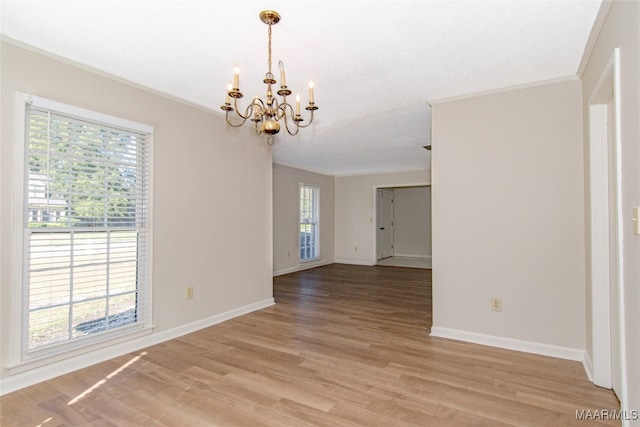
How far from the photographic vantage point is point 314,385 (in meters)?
2.28

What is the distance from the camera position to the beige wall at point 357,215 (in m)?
8.25

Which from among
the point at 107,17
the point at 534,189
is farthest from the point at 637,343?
the point at 107,17

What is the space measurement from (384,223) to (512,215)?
248 inches

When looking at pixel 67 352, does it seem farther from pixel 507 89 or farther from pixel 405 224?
pixel 405 224

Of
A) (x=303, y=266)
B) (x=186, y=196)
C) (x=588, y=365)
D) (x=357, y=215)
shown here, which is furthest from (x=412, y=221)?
(x=186, y=196)

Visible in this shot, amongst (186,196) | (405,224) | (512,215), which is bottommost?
(405,224)

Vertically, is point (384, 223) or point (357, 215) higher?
point (357, 215)

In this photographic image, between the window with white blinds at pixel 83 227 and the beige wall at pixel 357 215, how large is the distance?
19.8ft

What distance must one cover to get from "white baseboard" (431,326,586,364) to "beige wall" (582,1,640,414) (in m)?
1.24

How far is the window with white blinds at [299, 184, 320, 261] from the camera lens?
7.62 meters

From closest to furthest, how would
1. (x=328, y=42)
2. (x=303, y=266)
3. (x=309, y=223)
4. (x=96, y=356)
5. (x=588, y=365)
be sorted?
1. (x=328, y=42)
2. (x=588, y=365)
3. (x=96, y=356)
4. (x=303, y=266)
5. (x=309, y=223)

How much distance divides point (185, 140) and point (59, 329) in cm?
191

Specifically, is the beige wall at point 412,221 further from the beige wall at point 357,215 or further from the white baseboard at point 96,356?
the white baseboard at point 96,356

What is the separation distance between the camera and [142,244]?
296 cm
